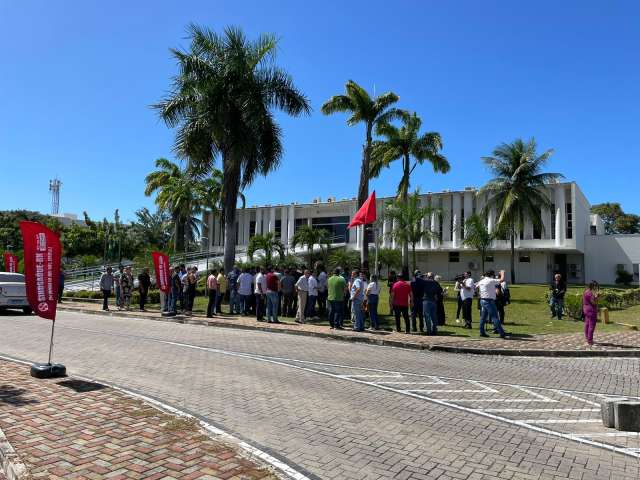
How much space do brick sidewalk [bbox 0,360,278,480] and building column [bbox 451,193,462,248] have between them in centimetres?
4105

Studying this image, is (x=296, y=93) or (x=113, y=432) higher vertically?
(x=296, y=93)

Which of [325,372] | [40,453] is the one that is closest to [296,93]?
[325,372]

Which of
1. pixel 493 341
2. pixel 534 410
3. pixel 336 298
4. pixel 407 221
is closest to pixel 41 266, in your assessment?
pixel 534 410

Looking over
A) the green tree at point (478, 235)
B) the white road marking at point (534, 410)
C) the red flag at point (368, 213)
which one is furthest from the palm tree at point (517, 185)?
the white road marking at point (534, 410)

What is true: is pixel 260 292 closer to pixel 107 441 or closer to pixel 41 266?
pixel 41 266

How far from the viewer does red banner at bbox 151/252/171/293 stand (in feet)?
61.7

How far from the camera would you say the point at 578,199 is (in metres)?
42.1

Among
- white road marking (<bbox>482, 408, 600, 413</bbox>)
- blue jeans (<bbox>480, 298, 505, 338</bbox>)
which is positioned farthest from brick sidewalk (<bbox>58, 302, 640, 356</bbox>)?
white road marking (<bbox>482, 408, 600, 413</bbox>)

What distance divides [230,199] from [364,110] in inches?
330

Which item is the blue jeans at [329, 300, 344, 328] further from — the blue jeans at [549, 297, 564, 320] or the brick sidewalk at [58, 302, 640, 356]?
the blue jeans at [549, 297, 564, 320]

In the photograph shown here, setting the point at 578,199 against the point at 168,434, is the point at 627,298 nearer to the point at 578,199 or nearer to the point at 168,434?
the point at 578,199

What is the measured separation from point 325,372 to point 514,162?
113 ft

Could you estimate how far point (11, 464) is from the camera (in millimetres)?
4184

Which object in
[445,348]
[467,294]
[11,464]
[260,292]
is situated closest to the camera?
[11,464]
